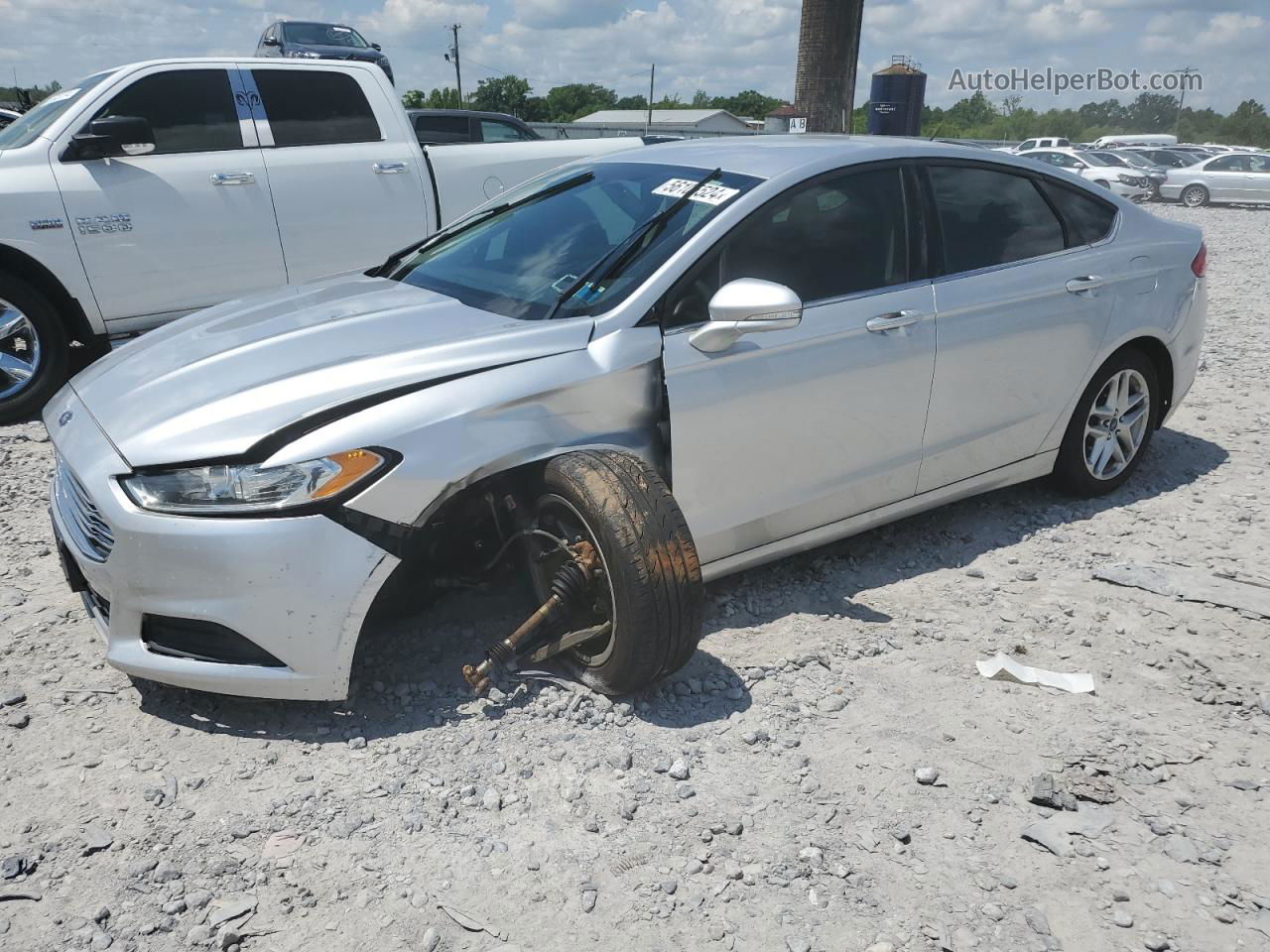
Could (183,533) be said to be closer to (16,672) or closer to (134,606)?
(134,606)

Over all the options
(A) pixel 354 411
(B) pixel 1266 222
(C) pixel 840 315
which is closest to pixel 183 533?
(A) pixel 354 411

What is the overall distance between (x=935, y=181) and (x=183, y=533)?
298cm

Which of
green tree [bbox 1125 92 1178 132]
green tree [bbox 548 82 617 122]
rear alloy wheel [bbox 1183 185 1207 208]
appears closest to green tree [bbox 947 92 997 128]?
green tree [bbox 1125 92 1178 132]

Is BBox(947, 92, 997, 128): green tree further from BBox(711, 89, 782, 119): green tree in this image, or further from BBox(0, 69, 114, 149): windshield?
BBox(0, 69, 114, 149): windshield

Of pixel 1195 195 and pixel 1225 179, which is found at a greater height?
pixel 1225 179

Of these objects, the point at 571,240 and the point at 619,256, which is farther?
the point at 571,240

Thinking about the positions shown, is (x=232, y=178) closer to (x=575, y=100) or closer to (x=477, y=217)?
(x=477, y=217)

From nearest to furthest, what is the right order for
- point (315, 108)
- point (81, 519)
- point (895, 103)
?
point (81, 519) → point (315, 108) → point (895, 103)

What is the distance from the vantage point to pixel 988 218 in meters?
4.10

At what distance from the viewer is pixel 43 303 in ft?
18.5

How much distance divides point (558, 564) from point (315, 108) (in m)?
4.72

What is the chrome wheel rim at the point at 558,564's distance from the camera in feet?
9.54

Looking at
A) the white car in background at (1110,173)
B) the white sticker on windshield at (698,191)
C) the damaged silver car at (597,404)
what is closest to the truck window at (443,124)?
the damaged silver car at (597,404)

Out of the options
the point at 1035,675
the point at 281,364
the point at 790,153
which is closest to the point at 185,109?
the point at 281,364
